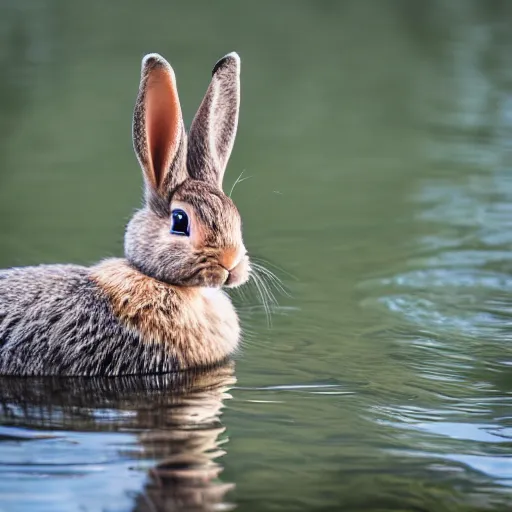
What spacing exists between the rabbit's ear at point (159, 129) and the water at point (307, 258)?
2.39ft

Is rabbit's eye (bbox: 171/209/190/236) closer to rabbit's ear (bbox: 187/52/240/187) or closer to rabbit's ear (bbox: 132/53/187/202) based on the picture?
rabbit's ear (bbox: 132/53/187/202)

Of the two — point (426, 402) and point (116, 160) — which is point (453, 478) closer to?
point (426, 402)

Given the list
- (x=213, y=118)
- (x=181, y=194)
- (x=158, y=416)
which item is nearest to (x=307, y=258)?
(x=213, y=118)

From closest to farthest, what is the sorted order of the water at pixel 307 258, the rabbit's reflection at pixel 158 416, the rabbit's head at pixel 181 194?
the rabbit's reflection at pixel 158 416 → the water at pixel 307 258 → the rabbit's head at pixel 181 194

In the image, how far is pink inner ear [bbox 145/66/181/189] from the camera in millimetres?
4328

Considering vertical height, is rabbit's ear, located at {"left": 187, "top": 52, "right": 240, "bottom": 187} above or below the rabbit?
above

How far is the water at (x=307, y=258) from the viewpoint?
3.35 meters

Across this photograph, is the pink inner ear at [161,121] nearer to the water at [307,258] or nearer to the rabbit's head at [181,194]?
the rabbit's head at [181,194]

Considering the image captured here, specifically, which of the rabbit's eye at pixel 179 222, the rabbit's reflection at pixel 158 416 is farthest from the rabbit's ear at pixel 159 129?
the rabbit's reflection at pixel 158 416

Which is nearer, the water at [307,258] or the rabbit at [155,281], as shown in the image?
the water at [307,258]

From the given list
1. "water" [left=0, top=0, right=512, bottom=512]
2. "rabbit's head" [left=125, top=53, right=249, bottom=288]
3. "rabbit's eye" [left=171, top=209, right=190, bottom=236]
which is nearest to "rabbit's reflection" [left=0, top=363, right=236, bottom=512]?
"water" [left=0, top=0, right=512, bottom=512]

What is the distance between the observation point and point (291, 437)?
3.69m

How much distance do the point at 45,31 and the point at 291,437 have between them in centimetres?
1012

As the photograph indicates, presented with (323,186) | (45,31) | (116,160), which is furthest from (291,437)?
(45,31)
